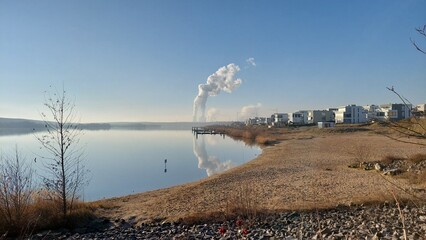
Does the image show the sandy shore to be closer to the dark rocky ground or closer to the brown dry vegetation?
the dark rocky ground

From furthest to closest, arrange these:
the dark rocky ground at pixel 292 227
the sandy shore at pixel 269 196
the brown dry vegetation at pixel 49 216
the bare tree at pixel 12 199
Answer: the sandy shore at pixel 269 196
the brown dry vegetation at pixel 49 216
the bare tree at pixel 12 199
the dark rocky ground at pixel 292 227

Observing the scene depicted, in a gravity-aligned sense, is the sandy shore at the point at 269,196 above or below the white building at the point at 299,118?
below

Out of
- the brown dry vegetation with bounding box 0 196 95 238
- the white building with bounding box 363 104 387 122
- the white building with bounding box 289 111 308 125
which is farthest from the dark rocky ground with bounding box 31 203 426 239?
the white building with bounding box 289 111 308 125

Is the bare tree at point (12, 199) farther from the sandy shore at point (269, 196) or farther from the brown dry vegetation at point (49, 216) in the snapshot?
the sandy shore at point (269, 196)

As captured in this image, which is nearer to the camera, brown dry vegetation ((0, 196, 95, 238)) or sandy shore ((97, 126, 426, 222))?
brown dry vegetation ((0, 196, 95, 238))

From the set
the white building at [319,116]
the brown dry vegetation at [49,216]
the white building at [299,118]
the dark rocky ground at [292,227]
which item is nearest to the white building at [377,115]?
the dark rocky ground at [292,227]

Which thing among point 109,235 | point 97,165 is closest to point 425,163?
point 109,235

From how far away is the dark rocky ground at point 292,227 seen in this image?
7328 millimetres

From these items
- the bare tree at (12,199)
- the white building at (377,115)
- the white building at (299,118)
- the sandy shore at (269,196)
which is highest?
the white building at (299,118)

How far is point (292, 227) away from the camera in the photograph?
332 inches

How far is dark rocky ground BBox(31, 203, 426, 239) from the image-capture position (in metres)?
7.33

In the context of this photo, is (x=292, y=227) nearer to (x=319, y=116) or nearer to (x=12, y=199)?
(x=12, y=199)

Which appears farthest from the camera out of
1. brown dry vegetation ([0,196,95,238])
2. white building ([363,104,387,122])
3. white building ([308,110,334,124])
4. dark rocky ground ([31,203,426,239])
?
white building ([308,110,334,124])

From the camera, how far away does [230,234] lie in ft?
27.1
